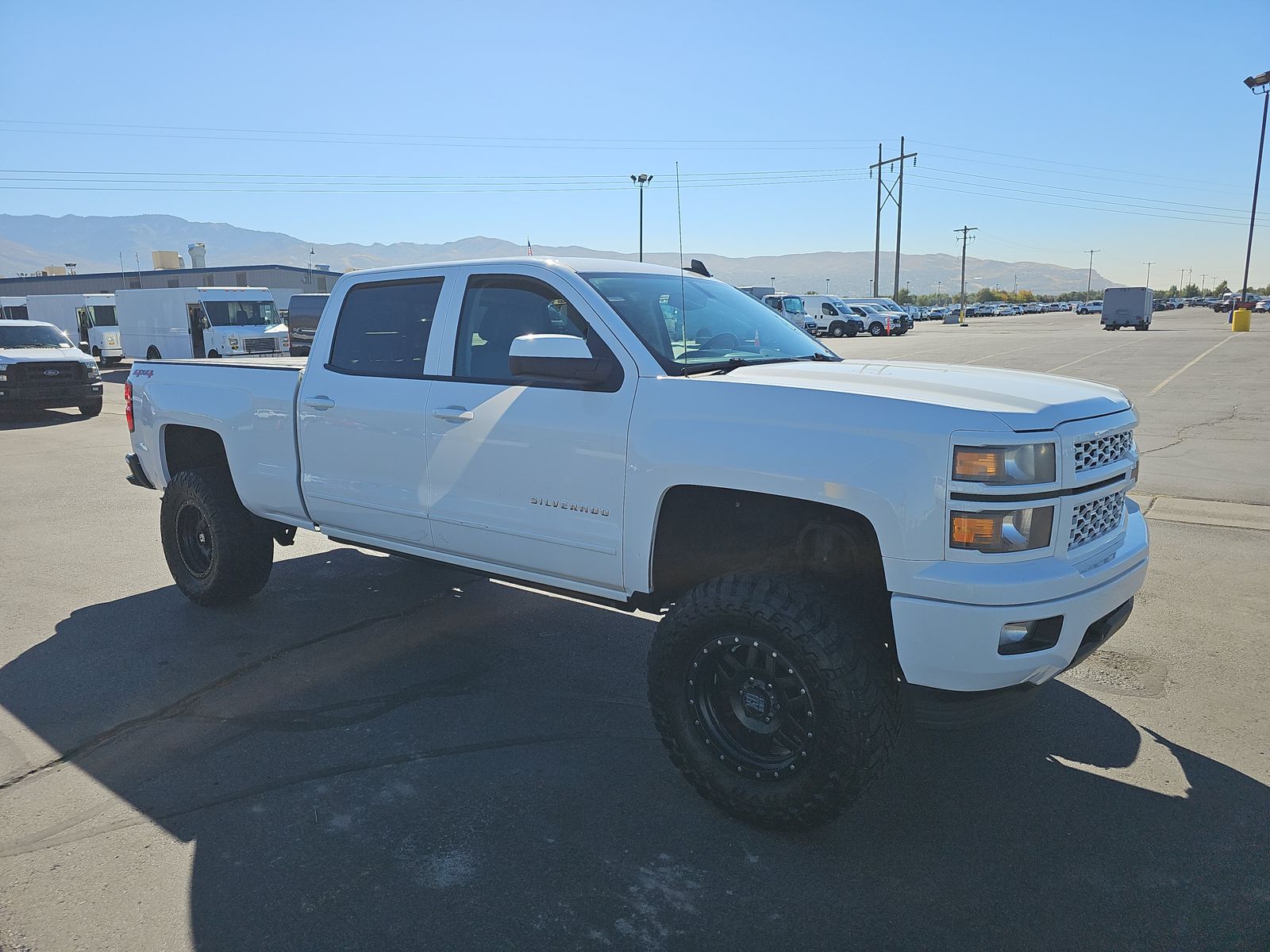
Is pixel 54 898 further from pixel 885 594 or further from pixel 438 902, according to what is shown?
pixel 885 594

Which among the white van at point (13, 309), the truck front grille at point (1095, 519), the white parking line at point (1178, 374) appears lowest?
the white parking line at point (1178, 374)

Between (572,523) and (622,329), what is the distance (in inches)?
33.0

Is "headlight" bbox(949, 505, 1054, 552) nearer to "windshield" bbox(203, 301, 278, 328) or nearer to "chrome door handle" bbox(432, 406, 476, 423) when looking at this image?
"chrome door handle" bbox(432, 406, 476, 423)

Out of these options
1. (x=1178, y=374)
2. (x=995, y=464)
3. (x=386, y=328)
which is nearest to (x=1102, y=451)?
(x=995, y=464)

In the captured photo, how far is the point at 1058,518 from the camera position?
2.96 m

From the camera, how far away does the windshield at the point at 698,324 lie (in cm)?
382

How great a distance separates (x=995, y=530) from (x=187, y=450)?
17.4 feet

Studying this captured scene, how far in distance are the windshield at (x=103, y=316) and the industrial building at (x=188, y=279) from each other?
24.9 meters

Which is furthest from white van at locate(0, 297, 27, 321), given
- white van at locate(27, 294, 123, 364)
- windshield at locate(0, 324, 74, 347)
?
windshield at locate(0, 324, 74, 347)

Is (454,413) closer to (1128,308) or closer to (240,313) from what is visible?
(240,313)

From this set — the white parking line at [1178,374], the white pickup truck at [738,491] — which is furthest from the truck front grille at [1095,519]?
the white parking line at [1178,374]

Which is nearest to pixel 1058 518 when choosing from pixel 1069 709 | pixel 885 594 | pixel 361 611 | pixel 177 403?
pixel 885 594

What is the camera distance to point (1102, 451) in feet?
10.5

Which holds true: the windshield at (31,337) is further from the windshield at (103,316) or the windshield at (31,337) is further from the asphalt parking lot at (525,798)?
the windshield at (103,316)
